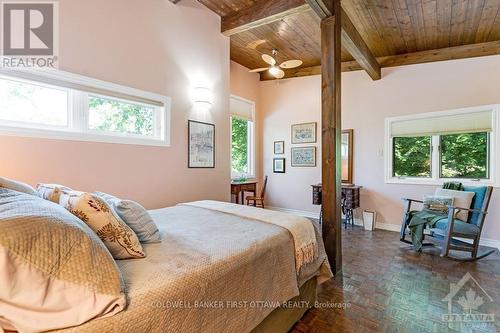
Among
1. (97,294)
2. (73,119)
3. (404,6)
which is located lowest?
(97,294)

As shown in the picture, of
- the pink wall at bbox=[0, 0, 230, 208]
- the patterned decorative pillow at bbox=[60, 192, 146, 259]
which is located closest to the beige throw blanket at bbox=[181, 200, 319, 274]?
the patterned decorative pillow at bbox=[60, 192, 146, 259]

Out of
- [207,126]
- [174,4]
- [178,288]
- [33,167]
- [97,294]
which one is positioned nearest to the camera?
[97,294]

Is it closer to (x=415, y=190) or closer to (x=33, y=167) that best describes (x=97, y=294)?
(x=33, y=167)

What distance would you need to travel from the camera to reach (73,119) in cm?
231

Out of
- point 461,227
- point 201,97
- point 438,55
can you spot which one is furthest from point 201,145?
point 438,55

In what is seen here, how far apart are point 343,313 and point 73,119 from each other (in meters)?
2.88

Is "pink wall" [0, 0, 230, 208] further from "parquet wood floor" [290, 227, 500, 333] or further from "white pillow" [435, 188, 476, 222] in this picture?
"white pillow" [435, 188, 476, 222]

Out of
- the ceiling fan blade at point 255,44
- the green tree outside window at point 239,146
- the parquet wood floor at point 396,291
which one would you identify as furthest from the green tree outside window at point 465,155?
Result: the green tree outside window at point 239,146

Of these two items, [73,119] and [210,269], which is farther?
[73,119]

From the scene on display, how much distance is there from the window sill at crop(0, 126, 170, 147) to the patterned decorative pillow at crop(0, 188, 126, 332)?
1577 millimetres

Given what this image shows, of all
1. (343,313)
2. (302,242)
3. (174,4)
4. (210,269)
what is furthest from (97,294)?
(174,4)

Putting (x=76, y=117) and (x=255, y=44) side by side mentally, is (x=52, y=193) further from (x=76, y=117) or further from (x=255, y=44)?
(x=255, y=44)

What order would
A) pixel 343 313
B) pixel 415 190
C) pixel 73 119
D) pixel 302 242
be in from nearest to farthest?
pixel 302 242, pixel 343 313, pixel 73 119, pixel 415 190

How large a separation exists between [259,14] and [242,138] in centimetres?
261
